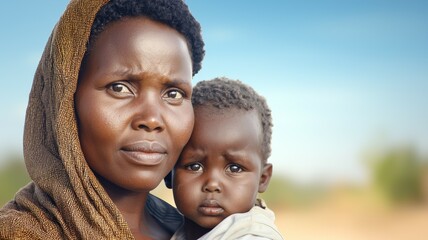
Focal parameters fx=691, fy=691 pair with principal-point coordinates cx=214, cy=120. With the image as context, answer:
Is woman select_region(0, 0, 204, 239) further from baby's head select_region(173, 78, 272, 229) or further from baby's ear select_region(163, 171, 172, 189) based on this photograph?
baby's ear select_region(163, 171, 172, 189)

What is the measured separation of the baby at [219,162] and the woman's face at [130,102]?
218mm

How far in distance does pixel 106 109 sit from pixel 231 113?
622 millimetres

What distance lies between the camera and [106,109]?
2.68 meters

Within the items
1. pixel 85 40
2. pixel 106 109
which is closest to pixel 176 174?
pixel 106 109

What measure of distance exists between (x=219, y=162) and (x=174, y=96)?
1.24 ft

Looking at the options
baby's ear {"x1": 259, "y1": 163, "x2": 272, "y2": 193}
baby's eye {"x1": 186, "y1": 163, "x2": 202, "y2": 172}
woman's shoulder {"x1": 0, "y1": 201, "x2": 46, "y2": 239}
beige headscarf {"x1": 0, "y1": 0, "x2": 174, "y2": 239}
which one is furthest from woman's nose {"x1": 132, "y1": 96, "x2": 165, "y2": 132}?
baby's ear {"x1": 259, "y1": 163, "x2": 272, "y2": 193}

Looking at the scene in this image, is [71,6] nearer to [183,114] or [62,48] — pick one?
[62,48]

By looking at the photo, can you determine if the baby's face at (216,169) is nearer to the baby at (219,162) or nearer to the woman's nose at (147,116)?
the baby at (219,162)

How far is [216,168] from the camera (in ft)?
9.89

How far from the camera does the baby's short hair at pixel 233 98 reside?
306 centimetres

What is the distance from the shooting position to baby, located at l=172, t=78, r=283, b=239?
299 cm

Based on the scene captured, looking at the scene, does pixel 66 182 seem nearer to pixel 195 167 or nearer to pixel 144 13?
pixel 195 167

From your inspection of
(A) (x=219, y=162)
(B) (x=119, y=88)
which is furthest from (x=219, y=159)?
(B) (x=119, y=88)

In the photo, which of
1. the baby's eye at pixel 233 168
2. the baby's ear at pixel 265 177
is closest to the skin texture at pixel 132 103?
the baby's eye at pixel 233 168
